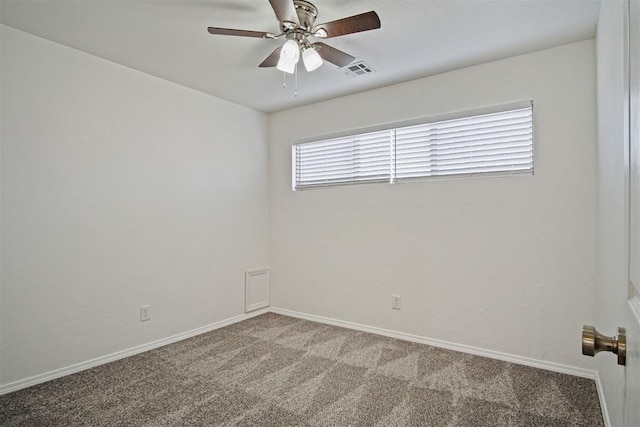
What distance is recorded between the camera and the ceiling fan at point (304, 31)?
6.21 feet

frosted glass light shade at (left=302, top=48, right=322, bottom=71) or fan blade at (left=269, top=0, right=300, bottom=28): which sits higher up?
fan blade at (left=269, top=0, right=300, bottom=28)

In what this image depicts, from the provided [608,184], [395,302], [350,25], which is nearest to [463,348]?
[395,302]

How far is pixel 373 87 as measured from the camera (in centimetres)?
352

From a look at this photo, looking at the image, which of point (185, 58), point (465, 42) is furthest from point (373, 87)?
point (185, 58)

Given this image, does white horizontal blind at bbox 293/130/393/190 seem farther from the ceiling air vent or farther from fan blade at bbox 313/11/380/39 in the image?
fan blade at bbox 313/11/380/39

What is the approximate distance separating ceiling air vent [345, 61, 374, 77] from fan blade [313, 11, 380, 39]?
92 centimetres

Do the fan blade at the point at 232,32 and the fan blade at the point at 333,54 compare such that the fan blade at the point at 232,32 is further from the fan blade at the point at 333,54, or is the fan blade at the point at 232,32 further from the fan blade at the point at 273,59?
the fan blade at the point at 333,54

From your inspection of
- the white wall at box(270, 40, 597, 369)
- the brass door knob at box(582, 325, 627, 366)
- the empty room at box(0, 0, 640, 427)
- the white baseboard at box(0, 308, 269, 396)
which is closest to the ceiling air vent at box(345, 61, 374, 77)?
the empty room at box(0, 0, 640, 427)

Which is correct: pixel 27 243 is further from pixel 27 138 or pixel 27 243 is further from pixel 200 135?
pixel 200 135

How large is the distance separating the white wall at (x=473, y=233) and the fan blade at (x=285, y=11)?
5.58ft

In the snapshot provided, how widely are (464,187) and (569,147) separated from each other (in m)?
0.80

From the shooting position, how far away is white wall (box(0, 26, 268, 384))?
94.9 inches

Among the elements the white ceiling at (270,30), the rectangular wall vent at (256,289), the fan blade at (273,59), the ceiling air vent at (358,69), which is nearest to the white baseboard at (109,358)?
the rectangular wall vent at (256,289)

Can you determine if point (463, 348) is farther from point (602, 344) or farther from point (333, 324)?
point (602, 344)
